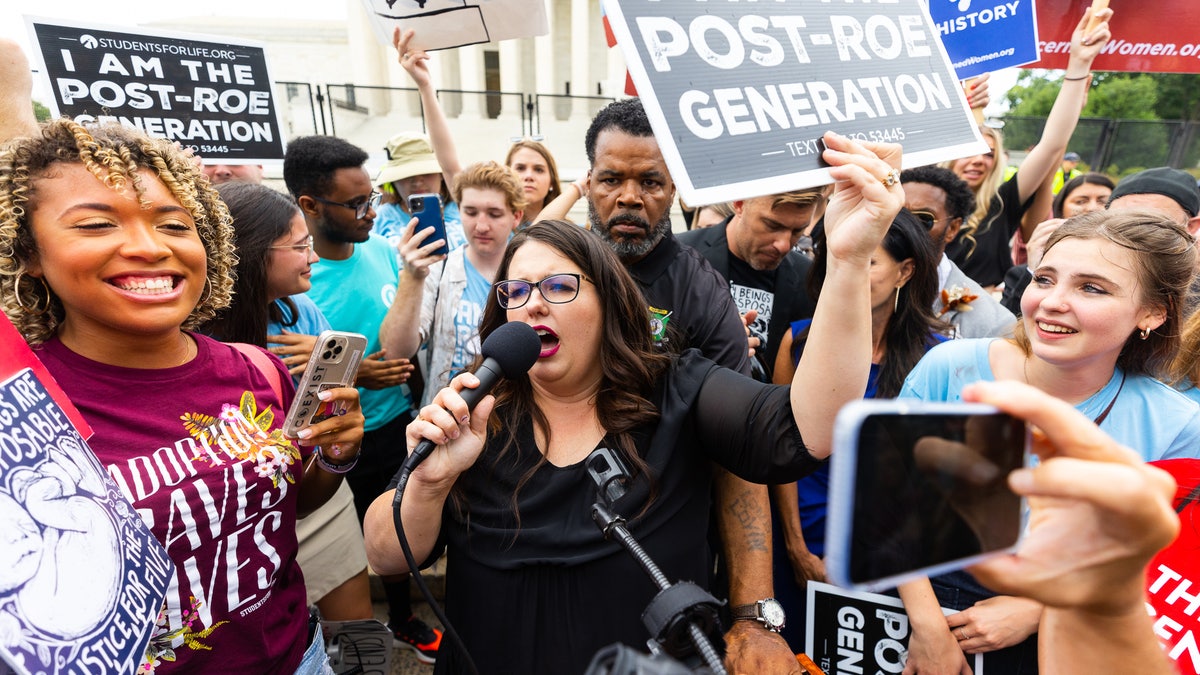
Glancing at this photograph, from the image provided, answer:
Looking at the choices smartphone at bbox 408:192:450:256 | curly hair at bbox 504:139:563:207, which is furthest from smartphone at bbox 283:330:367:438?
curly hair at bbox 504:139:563:207

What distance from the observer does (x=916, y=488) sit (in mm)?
759

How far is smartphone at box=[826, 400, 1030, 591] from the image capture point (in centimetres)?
74

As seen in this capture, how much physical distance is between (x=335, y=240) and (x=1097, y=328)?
11.5 feet

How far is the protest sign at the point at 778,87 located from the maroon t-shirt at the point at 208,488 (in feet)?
4.73

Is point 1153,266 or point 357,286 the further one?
point 357,286

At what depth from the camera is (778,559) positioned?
2.56m

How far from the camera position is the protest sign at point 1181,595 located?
158 centimetres

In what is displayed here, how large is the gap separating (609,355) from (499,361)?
470mm

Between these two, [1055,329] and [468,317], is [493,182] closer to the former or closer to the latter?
[468,317]

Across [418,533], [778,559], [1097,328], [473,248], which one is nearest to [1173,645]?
[1097,328]

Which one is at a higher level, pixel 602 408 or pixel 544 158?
pixel 544 158

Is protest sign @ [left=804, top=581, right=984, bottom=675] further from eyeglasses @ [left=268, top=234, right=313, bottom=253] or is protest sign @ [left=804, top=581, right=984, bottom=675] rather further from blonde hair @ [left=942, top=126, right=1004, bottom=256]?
blonde hair @ [left=942, top=126, right=1004, bottom=256]

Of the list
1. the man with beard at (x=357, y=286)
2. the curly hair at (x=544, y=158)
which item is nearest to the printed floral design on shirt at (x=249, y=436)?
the man with beard at (x=357, y=286)

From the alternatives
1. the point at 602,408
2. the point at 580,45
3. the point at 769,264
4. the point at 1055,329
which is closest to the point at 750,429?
the point at 602,408
